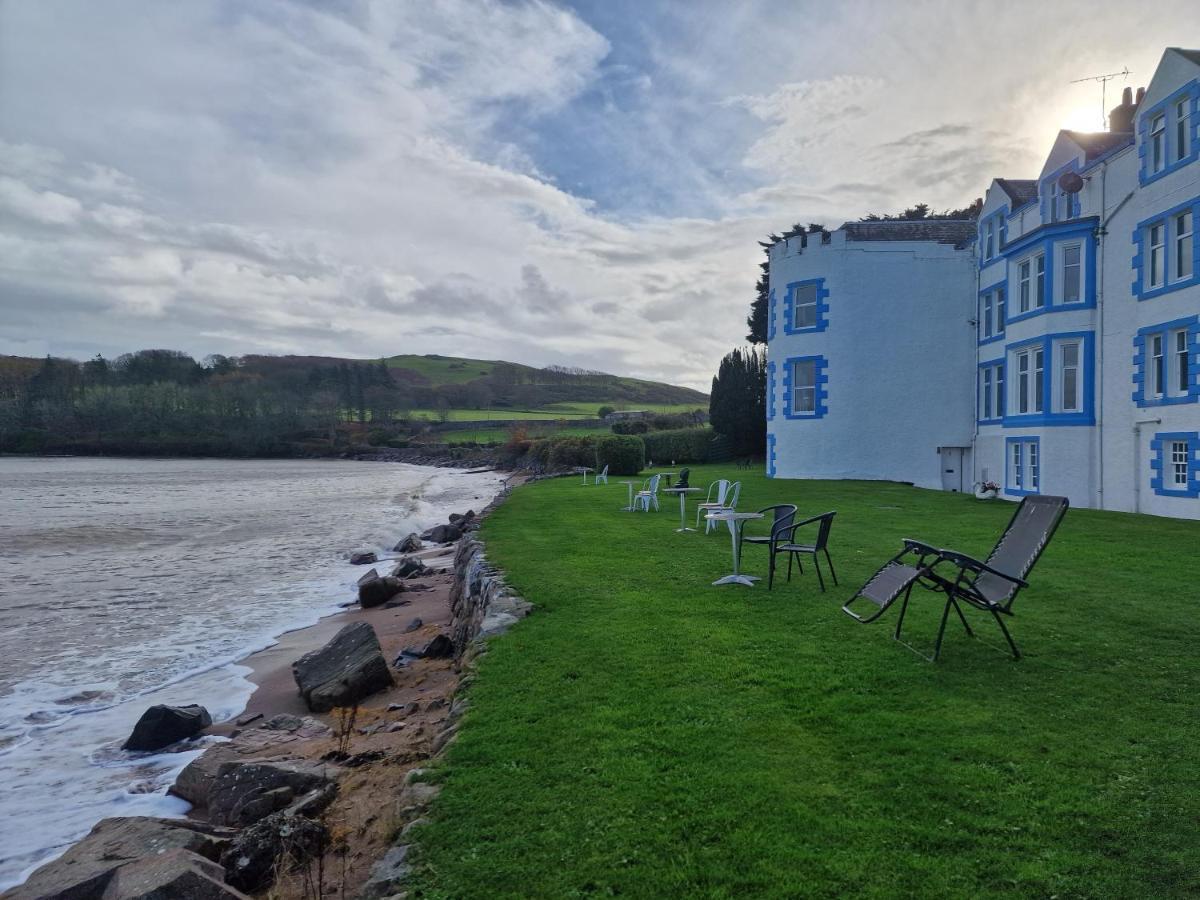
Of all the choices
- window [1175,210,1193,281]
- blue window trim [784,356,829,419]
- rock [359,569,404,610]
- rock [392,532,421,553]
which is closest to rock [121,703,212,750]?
rock [359,569,404,610]

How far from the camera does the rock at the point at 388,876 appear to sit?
3.22m

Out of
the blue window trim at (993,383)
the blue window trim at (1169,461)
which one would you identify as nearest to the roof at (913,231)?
the blue window trim at (993,383)

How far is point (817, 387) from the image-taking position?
27.2m

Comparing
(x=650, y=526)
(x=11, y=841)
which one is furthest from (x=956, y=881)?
(x=650, y=526)

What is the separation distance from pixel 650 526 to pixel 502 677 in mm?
9050

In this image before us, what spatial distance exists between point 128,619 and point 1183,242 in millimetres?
23075

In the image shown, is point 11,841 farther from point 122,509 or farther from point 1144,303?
point 122,509

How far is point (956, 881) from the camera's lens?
9.85 feet

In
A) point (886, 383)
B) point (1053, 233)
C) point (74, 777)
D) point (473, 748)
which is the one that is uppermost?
point (1053, 233)

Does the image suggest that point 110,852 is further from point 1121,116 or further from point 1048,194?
point 1121,116

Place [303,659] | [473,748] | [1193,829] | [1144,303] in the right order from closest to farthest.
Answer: [1193,829] → [473,748] → [303,659] → [1144,303]

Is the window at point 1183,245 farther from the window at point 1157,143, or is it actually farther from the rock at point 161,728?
the rock at point 161,728

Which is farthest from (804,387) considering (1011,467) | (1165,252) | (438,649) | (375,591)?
(438,649)

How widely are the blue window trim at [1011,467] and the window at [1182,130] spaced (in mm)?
7389
